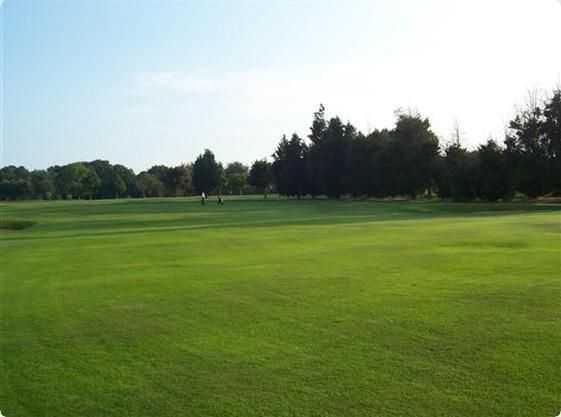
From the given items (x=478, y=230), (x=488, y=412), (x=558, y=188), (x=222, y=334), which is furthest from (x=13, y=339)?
(x=558, y=188)

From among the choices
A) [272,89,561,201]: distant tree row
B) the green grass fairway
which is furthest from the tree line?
the green grass fairway

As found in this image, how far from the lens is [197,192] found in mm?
157250

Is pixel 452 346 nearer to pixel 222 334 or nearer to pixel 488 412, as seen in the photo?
pixel 488 412

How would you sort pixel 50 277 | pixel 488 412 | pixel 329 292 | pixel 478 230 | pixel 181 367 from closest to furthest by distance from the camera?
pixel 488 412, pixel 181 367, pixel 329 292, pixel 50 277, pixel 478 230

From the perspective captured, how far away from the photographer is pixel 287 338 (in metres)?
8.16

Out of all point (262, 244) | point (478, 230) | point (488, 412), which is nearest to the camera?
point (488, 412)

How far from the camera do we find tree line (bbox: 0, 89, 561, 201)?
68.6m

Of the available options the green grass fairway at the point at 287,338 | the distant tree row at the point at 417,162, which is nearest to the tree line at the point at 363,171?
the distant tree row at the point at 417,162

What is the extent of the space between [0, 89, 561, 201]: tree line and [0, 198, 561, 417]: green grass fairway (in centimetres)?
2929

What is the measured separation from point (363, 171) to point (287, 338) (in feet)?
286

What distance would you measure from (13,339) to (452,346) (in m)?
5.68

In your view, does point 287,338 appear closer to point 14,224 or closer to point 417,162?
point 14,224

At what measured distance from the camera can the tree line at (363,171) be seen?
68.6 metres

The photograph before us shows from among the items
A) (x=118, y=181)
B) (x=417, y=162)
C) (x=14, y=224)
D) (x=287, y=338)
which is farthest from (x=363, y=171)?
(x=287, y=338)
